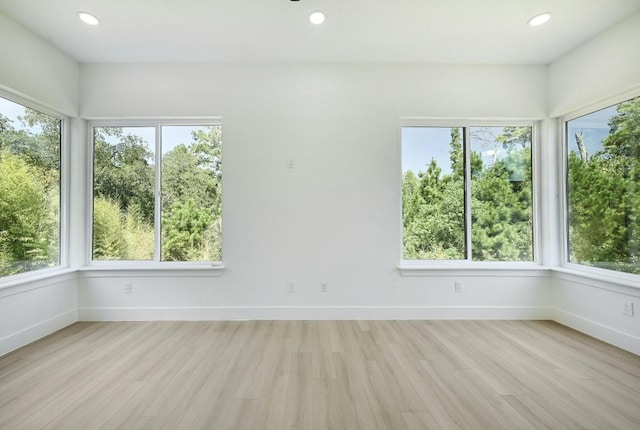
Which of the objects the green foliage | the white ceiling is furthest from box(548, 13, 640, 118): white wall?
the green foliage

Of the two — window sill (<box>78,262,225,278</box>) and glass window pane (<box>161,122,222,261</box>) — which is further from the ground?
glass window pane (<box>161,122,222,261</box>)

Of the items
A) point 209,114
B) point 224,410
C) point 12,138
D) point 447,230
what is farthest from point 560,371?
point 12,138

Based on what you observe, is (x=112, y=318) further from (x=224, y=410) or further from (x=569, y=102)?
(x=569, y=102)

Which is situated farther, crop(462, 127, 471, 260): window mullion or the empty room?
crop(462, 127, 471, 260): window mullion

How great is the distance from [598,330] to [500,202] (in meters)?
1.53

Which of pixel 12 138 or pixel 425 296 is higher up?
pixel 12 138

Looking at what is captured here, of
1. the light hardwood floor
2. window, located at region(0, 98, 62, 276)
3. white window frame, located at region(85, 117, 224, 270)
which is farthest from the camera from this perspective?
white window frame, located at region(85, 117, 224, 270)

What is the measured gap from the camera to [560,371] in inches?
88.7

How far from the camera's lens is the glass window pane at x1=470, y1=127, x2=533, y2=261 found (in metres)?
3.54

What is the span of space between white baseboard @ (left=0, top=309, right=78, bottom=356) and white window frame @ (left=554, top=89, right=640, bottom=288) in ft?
17.6

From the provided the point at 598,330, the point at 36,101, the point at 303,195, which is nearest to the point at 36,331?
the point at 36,101

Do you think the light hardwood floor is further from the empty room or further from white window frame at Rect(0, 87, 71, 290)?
white window frame at Rect(0, 87, 71, 290)

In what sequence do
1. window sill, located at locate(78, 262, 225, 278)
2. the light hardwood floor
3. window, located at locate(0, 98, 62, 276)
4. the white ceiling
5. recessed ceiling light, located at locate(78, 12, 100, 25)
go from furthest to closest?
1. window sill, located at locate(78, 262, 225, 278)
2. window, located at locate(0, 98, 62, 276)
3. recessed ceiling light, located at locate(78, 12, 100, 25)
4. the white ceiling
5. the light hardwood floor

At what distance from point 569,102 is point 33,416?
204 inches
